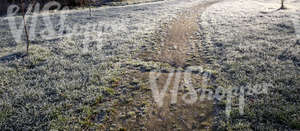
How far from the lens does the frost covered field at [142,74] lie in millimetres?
9391

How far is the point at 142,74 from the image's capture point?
44.5 ft

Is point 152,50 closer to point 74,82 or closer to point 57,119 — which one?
point 74,82

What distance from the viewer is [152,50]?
17.7 metres

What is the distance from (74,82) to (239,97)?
8.64 m

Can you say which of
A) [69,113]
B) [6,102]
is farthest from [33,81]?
[69,113]

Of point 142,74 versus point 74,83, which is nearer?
point 74,83

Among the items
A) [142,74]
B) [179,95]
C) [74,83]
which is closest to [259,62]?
[179,95]

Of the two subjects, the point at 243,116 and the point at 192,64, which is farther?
the point at 192,64

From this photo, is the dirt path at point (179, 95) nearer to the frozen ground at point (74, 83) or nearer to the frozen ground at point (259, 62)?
the frozen ground at point (259, 62)

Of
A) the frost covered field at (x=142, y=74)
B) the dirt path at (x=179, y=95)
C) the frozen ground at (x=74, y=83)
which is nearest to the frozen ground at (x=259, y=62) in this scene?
the frost covered field at (x=142, y=74)

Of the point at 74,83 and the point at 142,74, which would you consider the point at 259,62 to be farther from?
the point at 74,83

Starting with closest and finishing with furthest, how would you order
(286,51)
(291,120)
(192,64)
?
(291,120) → (192,64) → (286,51)

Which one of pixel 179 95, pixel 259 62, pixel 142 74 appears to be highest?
pixel 259 62

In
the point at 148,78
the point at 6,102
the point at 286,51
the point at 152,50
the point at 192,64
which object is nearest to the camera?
the point at 6,102
